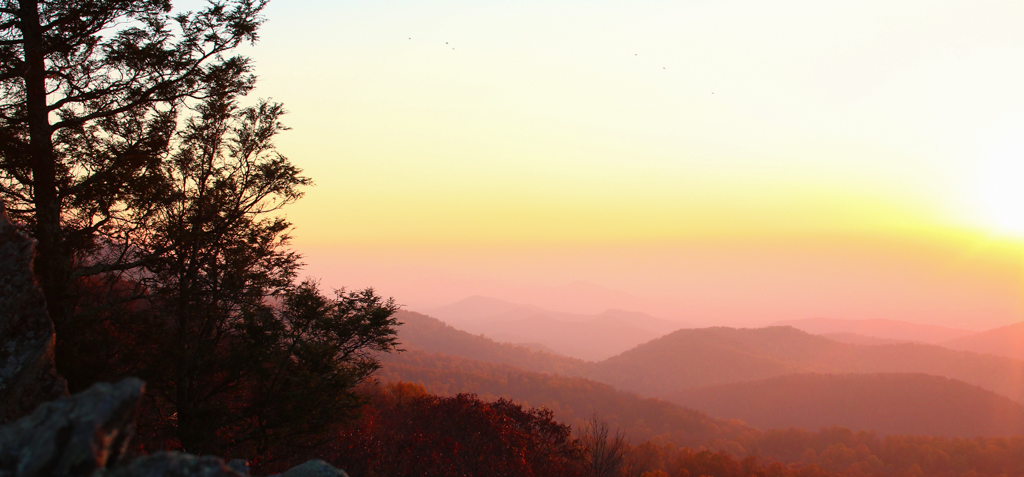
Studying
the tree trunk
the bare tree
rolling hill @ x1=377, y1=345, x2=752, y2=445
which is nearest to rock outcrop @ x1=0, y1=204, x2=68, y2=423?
the tree trunk

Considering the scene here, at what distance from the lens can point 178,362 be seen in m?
14.6

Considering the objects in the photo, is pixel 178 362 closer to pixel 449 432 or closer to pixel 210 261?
pixel 210 261

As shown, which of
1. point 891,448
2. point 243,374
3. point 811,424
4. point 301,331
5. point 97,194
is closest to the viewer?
point 97,194

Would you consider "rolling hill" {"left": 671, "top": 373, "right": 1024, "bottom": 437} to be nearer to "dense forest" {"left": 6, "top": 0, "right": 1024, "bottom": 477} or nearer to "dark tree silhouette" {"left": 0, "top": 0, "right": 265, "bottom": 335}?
"dense forest" {"left": 6, "top": 0, "right": 1024, "bottom": 477}

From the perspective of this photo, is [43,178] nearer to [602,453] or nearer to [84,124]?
[84,124]

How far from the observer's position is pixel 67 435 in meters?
3.50

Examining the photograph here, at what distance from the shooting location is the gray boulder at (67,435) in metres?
3.43

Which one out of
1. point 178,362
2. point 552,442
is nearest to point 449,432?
point 552,442

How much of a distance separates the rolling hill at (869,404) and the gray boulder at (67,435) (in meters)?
179

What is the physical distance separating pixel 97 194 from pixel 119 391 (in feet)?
40.0

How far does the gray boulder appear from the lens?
343 centimetres

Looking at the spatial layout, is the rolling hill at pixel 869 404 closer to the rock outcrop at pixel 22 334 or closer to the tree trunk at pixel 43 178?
the tree trunk at pixel 43 178

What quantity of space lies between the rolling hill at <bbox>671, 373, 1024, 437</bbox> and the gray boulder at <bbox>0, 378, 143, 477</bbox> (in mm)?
179280

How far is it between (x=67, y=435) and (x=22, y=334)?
690 centimetres
